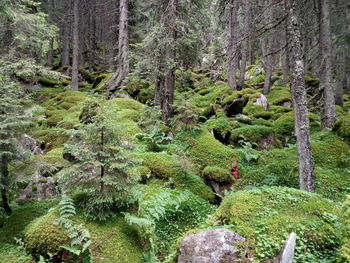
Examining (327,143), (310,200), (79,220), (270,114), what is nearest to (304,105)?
(310,200)

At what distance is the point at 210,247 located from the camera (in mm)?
4020

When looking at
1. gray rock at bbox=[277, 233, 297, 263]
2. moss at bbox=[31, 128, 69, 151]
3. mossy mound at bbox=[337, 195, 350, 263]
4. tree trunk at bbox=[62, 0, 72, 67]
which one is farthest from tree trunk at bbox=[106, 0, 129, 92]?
mossy mound at bbox=[337, 195, 350, 263]

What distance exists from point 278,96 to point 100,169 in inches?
649

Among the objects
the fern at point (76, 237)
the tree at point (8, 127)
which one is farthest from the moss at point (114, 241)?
the tree at point (8, 127)

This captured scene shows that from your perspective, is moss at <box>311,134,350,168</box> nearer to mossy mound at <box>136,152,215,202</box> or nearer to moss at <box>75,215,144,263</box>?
mossy mound at <box>136,152,215,202</box>

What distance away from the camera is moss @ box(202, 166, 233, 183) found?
771 cm

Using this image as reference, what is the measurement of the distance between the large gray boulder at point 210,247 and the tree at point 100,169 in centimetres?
133

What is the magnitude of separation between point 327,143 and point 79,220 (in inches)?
302

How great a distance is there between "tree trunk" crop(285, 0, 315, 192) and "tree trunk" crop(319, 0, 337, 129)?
15.3 ft

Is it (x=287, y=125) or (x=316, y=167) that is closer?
(x=316, y=167)

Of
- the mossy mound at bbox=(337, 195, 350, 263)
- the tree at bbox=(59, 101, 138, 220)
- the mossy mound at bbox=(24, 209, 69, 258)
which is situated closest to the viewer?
the mossy mound at bbox=(337, 195, 350, 263)

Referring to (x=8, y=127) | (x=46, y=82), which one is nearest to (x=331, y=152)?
(x=8, y=127)

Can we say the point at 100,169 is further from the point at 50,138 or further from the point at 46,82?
the point at 46,82

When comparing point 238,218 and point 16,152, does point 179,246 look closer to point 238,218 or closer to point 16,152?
point 238,218
